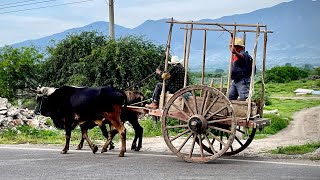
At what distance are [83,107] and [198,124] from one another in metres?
2.74

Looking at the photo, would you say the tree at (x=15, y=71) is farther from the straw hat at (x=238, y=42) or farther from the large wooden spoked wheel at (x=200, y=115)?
the straw hat at (x=238, y=42)

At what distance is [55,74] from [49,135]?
11.6 metres

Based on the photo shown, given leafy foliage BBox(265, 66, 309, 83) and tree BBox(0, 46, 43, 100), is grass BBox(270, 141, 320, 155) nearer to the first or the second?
tree BBox(0, 46, 43, 100)

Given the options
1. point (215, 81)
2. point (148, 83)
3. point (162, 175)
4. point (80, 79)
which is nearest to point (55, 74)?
point (80, 79)

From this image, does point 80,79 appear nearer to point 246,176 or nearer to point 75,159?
point 75,159

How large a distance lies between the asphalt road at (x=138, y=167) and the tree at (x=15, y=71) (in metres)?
16.1

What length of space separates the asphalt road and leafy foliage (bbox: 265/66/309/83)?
2026 inches

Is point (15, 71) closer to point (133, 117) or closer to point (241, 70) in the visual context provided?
point (133, 117)

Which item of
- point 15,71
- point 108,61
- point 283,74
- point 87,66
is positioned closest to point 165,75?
point 108,61

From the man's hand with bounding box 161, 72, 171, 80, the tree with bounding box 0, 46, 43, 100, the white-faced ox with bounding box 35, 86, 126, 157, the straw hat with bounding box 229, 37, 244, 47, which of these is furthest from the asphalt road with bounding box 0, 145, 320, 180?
the tree with bounding box 0, 46, 43, 100

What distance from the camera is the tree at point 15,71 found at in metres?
28.3

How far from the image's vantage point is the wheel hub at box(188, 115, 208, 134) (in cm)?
1123

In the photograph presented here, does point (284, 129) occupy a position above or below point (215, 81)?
below

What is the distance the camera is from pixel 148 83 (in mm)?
23141
